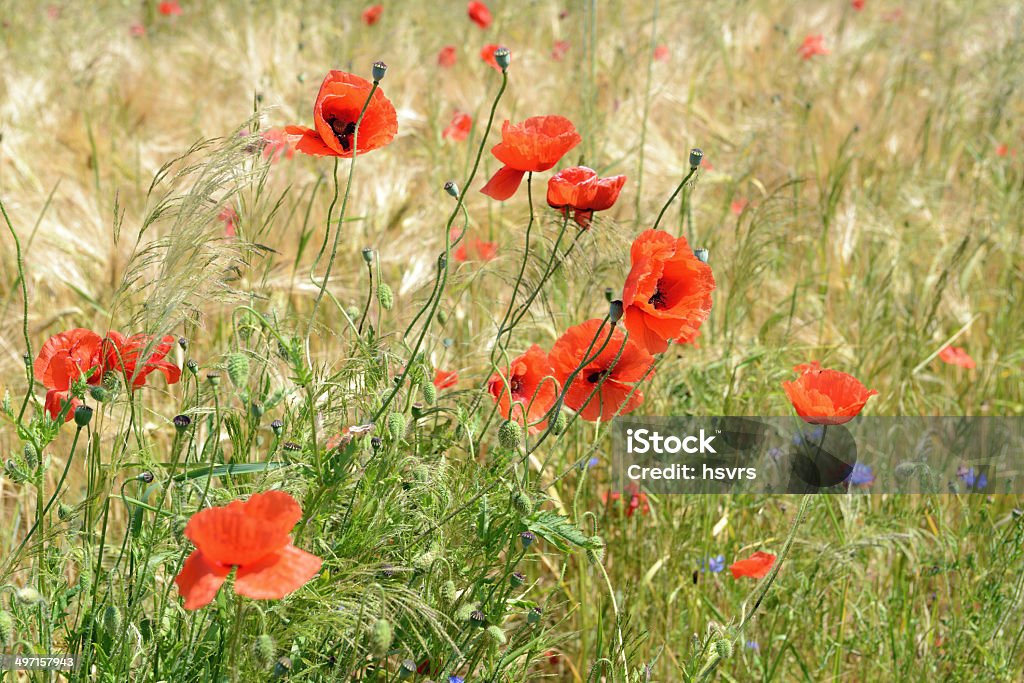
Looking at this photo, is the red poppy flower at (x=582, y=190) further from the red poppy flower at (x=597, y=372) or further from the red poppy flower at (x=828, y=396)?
the red poppy flower at (x=828, y=396)

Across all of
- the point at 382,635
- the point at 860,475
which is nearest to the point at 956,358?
the point at 860,475

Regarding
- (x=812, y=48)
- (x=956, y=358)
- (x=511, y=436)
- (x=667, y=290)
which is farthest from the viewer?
(x=812, y=48)

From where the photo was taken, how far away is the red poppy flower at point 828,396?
4.46 feet

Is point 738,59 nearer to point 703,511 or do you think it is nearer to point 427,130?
point 427,130

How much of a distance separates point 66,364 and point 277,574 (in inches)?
21.5

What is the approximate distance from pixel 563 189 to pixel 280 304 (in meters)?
0.97

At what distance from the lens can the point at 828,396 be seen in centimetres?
140

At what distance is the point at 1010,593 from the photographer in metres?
1.62

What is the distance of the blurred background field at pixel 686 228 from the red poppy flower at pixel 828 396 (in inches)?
10.9

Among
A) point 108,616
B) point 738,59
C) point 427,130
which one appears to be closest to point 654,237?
point 108,616

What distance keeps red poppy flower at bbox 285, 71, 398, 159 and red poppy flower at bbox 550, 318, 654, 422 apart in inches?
14.7

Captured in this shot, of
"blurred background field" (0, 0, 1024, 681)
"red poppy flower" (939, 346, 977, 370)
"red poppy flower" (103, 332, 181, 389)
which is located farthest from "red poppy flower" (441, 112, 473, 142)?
"red poppy flower" (103, 332, 181, 389)

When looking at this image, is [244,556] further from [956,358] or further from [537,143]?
[956,358]

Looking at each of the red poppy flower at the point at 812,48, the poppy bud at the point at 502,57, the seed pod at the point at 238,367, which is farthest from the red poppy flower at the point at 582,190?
the red poppy flower at the point at 812,48
